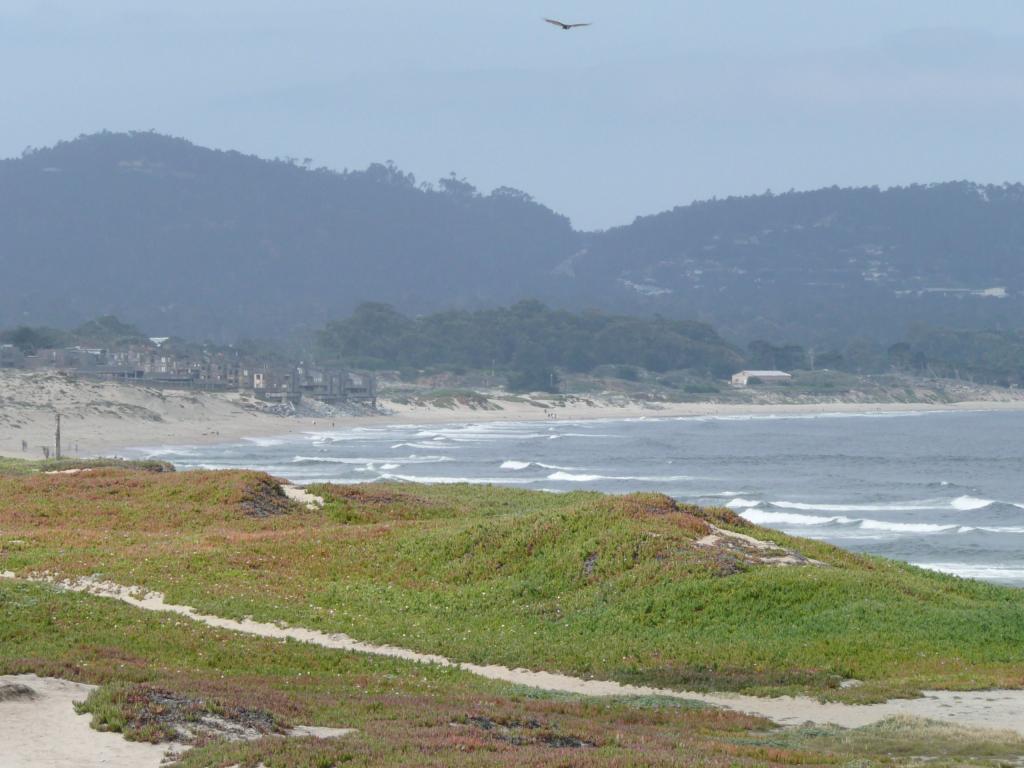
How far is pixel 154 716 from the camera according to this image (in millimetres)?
13773

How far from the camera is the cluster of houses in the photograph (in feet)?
414

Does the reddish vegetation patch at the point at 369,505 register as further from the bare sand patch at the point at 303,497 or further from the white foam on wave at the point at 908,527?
the white foam on wave at the point at 908,527

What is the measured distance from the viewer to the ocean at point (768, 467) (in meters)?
50.5

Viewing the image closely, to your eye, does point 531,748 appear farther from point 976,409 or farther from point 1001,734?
point 976,409

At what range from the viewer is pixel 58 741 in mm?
13227

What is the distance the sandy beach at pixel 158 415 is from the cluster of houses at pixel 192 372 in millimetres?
4318

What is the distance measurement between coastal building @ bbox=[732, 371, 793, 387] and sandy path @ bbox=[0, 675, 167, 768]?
174m

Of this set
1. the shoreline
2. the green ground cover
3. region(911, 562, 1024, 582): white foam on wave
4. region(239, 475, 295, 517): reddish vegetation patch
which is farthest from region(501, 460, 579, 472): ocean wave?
the green ground cover

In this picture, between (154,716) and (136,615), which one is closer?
(154,716)

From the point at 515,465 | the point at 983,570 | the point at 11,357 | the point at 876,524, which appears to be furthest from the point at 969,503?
the point at 11,357

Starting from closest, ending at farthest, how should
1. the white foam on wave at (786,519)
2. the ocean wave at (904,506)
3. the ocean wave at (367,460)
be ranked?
the white foam on wave at (786,519) < the ocean wave at (904,506) < the ocean wave at (367,460)

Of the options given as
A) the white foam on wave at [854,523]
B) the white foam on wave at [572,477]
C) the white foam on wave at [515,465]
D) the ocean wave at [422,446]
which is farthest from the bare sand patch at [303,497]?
the ocean wave at [422,446]

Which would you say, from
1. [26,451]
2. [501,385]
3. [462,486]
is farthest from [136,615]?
[501,385]

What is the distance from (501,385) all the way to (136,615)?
498ft
